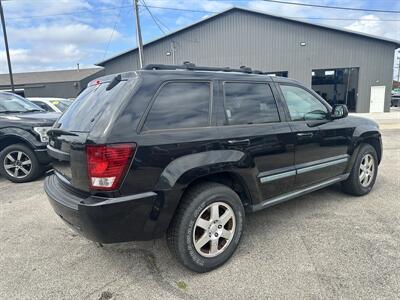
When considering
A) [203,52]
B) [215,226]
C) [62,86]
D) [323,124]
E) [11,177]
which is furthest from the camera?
[62,86]

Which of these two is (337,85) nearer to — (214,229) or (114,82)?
(214,229)

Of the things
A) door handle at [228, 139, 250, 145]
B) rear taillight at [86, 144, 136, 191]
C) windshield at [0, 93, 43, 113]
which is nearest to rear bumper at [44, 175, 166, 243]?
rear taillight at [86, 144, 136, 191]

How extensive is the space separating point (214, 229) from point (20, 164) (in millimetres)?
4532

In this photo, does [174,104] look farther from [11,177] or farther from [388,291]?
[11,177]

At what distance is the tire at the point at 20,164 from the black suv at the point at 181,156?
2.86m

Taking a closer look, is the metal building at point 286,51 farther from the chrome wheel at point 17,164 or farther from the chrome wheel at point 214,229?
the chrome wheel at point 214,229

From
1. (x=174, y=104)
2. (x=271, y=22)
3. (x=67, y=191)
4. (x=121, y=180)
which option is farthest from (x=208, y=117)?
(x=271, y=22)

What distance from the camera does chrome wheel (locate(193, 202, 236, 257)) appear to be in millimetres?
2637

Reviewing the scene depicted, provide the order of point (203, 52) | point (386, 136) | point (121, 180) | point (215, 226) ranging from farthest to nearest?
point (203, 52), point (386, 136), point (215, 226), point (121, 180)

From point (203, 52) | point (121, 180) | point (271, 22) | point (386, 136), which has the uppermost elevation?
point (271, 22)

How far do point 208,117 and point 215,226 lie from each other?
1.02 metres

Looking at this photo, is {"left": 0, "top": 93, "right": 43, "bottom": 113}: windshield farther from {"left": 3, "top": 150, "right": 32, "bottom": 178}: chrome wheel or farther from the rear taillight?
the rear taillight

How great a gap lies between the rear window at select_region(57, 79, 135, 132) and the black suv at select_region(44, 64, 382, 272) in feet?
0.04

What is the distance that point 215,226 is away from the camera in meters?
2.71
